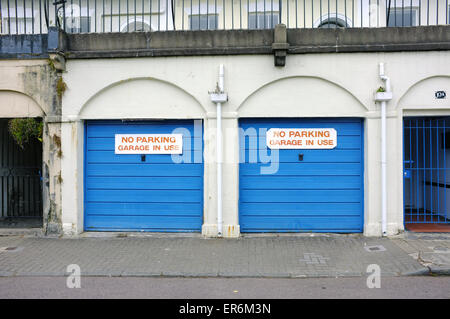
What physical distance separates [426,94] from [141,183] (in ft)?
20.1

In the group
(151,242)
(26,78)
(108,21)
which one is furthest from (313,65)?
(108,21)

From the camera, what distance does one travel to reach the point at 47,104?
841 cm

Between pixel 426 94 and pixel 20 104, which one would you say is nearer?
pixel 426 94

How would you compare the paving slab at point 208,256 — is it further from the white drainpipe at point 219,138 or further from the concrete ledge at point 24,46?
the concrete ledge at point 24,46

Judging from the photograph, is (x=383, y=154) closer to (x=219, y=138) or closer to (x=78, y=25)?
(x=219, y=138)

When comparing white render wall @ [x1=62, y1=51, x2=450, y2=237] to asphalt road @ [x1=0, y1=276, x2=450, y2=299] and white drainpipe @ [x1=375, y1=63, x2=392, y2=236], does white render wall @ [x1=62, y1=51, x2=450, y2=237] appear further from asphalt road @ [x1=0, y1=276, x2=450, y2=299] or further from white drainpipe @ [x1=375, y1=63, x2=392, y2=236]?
asphalt road @ [x1=0, y1=276, x2=450, y2=299]

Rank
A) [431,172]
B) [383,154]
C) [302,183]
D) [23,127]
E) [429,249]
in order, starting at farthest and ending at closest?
1. [431,172]
2. [23,127]
3. [302,183]
4. [383,154]
5. [429,249]

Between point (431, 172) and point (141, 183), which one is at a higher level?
point (431, 172)

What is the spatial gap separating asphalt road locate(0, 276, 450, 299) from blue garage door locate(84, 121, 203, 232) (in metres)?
2.53

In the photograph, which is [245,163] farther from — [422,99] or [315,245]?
[422,99]

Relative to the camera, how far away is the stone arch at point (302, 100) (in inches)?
319

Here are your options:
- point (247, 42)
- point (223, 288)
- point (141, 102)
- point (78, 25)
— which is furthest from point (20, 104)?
point (223, 288)

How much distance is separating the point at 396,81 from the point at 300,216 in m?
3.33

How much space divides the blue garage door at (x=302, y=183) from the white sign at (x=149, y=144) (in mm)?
1407
